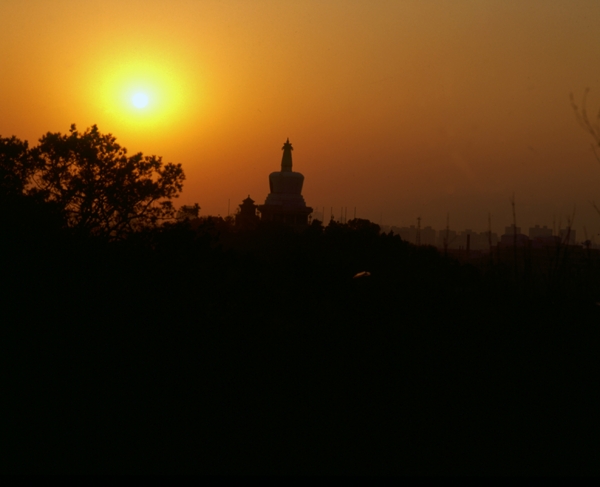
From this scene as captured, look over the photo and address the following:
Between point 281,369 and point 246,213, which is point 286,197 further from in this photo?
point 281,369

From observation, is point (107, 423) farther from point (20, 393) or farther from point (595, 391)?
point (595, 391)

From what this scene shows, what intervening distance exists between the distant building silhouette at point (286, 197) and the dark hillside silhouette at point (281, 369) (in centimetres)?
3880

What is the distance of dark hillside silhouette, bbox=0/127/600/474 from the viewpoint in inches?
258

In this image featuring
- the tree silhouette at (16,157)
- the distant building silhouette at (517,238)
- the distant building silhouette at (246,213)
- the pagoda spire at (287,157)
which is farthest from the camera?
the pagoda spire at (287,157)

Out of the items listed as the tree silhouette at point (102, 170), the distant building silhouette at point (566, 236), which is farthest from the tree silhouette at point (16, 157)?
the distant building silhouette at point (566, 236)

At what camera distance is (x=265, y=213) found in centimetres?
4938

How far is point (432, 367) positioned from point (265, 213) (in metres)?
42.2

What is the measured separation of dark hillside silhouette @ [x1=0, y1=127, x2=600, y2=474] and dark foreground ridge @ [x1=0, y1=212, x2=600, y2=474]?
0.02 metres

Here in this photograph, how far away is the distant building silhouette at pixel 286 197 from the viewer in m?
48.8

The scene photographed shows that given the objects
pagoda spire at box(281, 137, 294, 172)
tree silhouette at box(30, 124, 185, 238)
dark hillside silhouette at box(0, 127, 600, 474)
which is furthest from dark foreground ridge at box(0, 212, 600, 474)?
pagoda spire at box(281, 137, 294, 172)

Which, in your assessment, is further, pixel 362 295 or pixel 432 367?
pixel 362 295

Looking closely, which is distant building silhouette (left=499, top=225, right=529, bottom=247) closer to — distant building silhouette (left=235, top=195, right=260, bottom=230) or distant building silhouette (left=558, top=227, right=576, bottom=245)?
distant building silhouette (left=558, top=227, right=576, bottom=245)

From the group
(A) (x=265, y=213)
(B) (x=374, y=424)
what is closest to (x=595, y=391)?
(B) (x=374, y=424)

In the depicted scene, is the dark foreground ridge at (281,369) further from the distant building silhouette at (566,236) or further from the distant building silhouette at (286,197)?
the distant building silhouette at (286,197)
